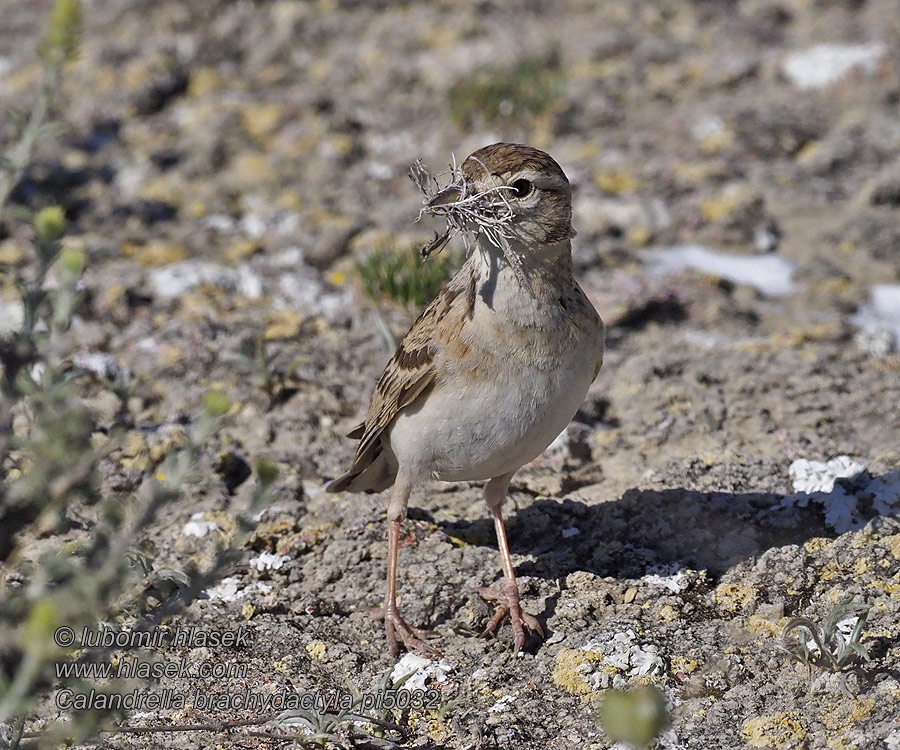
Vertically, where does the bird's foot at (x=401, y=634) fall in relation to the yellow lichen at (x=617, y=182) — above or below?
above

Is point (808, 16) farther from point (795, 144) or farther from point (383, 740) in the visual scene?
point (383, 740)

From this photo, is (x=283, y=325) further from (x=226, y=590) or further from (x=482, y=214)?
(x=482, y=214)

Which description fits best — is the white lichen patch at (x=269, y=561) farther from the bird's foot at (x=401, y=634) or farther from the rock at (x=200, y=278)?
the rock at (x=200, y=278)

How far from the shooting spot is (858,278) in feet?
25.2

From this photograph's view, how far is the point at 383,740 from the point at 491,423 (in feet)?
4.28

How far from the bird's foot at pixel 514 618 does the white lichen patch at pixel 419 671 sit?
10.4 inches

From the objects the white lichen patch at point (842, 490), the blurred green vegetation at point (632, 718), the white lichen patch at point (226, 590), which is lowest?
the white lichen patch at point (842, 490)

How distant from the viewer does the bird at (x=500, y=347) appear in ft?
14.7

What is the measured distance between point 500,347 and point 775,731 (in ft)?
5.82

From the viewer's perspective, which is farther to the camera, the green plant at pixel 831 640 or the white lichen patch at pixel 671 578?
the white lichen patch at pixel 671 578

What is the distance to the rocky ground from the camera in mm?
4594

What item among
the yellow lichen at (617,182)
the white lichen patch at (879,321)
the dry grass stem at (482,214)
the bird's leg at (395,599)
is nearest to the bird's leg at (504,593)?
the bird's leg at (395,599)

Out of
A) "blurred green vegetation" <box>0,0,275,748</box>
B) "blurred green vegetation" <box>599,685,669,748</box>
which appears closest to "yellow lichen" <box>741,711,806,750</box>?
"blurred green vegetation" <box>599,685,669,748</box>

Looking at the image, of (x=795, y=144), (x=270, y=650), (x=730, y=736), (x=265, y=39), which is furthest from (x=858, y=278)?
(x=265, y=39)
